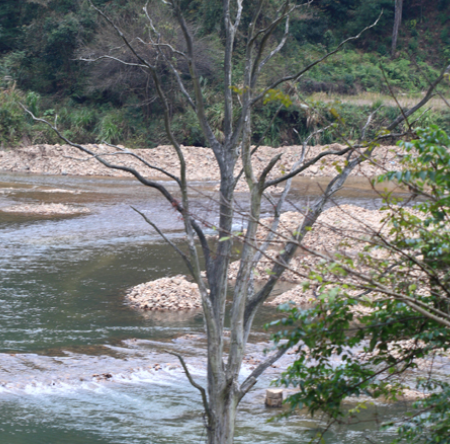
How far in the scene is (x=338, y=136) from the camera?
11.6 feet

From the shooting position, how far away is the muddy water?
6398 mm

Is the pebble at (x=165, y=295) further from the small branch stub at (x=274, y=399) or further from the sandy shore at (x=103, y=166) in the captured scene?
the sandy shore at (x=103, y=166)

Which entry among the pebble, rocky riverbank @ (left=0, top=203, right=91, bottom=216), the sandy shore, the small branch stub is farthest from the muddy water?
the sandy shore

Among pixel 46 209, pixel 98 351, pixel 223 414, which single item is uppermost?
pixel 46 209

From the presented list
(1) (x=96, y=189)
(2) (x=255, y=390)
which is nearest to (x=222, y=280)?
(2) (x=255, y=390)

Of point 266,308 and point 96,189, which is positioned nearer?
point 266,308

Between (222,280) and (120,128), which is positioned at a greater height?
(120,128)

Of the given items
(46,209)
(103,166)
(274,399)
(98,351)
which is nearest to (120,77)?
(103,166)

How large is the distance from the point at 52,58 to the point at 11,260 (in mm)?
23391

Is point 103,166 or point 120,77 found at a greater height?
point 120,77

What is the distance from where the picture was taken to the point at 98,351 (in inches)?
330

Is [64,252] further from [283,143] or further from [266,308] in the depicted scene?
[283,143]

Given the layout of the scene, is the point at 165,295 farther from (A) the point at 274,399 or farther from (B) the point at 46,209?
(B) the point at 46,209

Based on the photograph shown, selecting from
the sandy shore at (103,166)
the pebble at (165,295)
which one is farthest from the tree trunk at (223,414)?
the sandy shore at (103,166)
